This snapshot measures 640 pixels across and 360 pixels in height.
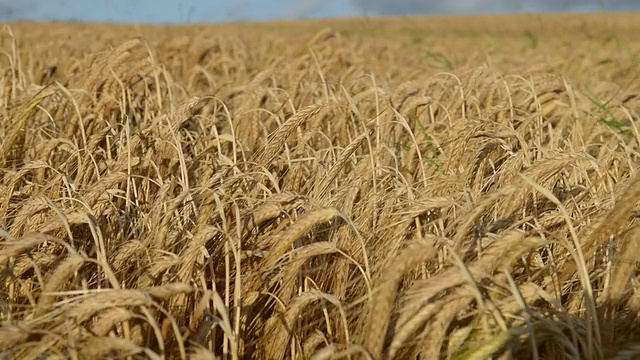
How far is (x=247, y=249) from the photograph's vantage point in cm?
175

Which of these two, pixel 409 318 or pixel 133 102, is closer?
pixel 409 318

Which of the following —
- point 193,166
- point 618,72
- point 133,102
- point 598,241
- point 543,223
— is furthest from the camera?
point 618,72

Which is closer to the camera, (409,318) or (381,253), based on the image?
(409,318)

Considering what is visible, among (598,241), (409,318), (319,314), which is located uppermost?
(598,241)

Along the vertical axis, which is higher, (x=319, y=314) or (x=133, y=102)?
(x=133, y=102)

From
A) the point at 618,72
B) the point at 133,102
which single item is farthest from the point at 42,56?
the point at 618,72

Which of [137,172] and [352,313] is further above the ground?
[137,172]

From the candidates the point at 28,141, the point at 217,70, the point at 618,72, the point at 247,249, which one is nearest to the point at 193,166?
the point at 247,249

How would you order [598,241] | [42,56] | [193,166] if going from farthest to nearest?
[42,56] < [193,166] < [598,241]

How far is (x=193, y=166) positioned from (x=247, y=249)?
2.23 feet

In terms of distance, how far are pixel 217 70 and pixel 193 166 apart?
382cm

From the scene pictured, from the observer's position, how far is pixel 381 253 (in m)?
1.78

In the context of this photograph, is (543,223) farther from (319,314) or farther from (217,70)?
(217,70)

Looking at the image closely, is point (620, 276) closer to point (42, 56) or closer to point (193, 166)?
point (193, 166)
